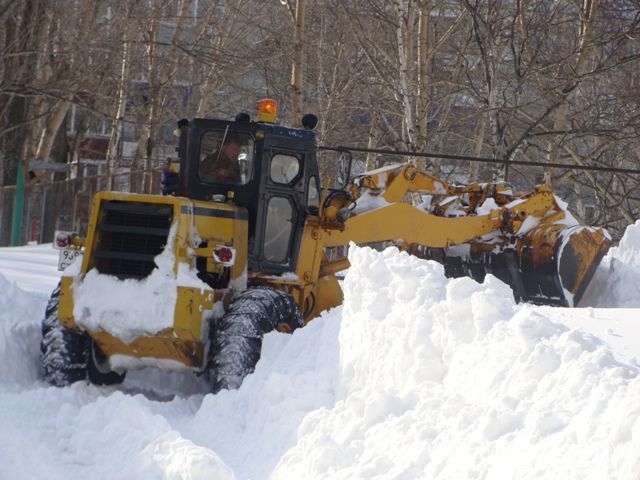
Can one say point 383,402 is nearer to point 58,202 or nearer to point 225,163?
point 225,163

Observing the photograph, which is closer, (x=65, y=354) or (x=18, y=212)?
(x=65, y=354)

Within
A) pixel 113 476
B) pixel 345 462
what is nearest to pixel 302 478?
pixel 345 462

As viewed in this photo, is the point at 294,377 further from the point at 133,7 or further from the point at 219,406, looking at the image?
the point at 133,7

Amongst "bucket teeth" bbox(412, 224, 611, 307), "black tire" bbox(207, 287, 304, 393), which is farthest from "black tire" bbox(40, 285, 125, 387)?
"bucket teeth" bbox(412, 224, 611, 307)

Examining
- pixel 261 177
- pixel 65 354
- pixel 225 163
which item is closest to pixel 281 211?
pixel 261 177

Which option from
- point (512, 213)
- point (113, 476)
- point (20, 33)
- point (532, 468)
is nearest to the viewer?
point (532, 468)

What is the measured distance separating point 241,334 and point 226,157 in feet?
7.11

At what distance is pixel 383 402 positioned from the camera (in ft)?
21.5

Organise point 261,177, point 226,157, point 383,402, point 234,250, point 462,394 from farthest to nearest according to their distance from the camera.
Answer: point 226,157
point 261,177
point 234,250
point 383,402
point 462,394

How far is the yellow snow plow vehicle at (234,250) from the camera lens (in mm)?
9680

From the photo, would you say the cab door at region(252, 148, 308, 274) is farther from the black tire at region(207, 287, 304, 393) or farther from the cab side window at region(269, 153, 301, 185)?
the black tire at region(207, 287, 304, 393)

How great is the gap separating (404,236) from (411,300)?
515 cm

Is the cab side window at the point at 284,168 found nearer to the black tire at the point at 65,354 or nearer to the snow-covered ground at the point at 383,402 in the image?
the snow-covered ground at the point at 383,402

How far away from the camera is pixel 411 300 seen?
7551 millimetres
